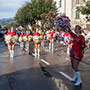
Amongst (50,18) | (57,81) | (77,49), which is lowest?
(57,81)

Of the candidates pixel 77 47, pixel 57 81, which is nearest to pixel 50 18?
pixel 57 81

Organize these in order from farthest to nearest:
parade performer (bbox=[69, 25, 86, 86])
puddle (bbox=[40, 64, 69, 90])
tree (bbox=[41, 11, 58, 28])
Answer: tree (bbox=[41, 11, 58, 28]) → parade performer (bbox=[69, 25, 86, 86]) → puddle (bbox=[40, 64, 69, 90])

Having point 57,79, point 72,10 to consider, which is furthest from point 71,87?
point 72,10

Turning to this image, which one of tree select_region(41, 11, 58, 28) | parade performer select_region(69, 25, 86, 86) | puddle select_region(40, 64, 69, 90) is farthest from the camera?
tree select_region(41, 11, 58, 28)

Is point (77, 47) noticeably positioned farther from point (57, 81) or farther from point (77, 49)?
point (57, 81)

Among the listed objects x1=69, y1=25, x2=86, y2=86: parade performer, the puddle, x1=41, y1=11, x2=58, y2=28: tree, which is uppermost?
x1=41, y1=11, x2=58, y2=28: tree

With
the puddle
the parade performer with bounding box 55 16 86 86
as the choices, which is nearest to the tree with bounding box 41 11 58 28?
the puddle

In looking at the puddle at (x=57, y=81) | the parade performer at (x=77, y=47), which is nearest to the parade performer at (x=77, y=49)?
the parade performer at (x=77, y=47)

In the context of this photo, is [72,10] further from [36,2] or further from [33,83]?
[33,83]

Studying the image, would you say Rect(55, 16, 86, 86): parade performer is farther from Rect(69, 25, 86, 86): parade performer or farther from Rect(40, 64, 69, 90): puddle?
Rect(40, 64, 69, 90): puddle

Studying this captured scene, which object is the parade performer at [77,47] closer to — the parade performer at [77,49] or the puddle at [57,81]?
the parade performer at [77,49]

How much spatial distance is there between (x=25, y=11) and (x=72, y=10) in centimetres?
1308

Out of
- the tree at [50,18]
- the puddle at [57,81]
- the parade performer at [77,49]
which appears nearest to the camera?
the puddle at [57,81]

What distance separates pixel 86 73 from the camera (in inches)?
334
